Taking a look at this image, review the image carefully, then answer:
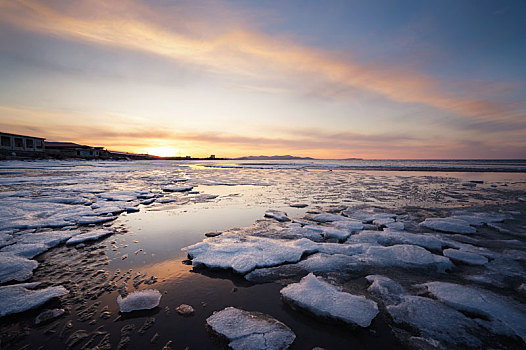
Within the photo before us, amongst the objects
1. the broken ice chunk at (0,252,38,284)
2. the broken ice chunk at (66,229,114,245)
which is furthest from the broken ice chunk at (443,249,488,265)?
the broken ice chunk at (66,229,114,245)

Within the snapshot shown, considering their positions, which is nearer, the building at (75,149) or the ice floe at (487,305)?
the ice floe at (487,305)

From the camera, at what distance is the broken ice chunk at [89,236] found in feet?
11.1

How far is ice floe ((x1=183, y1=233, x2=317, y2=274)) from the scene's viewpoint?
2791 mm

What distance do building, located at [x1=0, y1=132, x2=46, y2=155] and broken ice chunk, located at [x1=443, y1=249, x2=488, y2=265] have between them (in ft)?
161

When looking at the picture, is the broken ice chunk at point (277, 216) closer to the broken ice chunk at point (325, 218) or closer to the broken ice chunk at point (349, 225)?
the broken ice chunk at point (325, 218)

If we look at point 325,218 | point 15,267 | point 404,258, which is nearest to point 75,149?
point 15,267

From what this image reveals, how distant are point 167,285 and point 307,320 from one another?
1.50 metres

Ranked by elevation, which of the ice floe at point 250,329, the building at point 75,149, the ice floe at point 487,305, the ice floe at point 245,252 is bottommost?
the ice floe at point 250,329

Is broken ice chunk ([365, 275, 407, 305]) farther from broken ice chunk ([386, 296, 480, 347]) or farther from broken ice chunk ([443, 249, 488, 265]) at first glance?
broken ice chunk ([443, 249, 488, 265])

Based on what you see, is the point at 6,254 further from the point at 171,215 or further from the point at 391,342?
the point at 391,342

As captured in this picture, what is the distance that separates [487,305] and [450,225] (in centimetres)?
286

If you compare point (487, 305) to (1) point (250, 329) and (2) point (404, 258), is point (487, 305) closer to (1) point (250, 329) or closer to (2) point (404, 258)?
(2) point (404, 258)

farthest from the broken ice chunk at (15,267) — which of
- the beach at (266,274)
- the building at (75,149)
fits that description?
the building at (75,149)

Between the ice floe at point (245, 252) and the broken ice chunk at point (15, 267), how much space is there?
1723 millimetres
